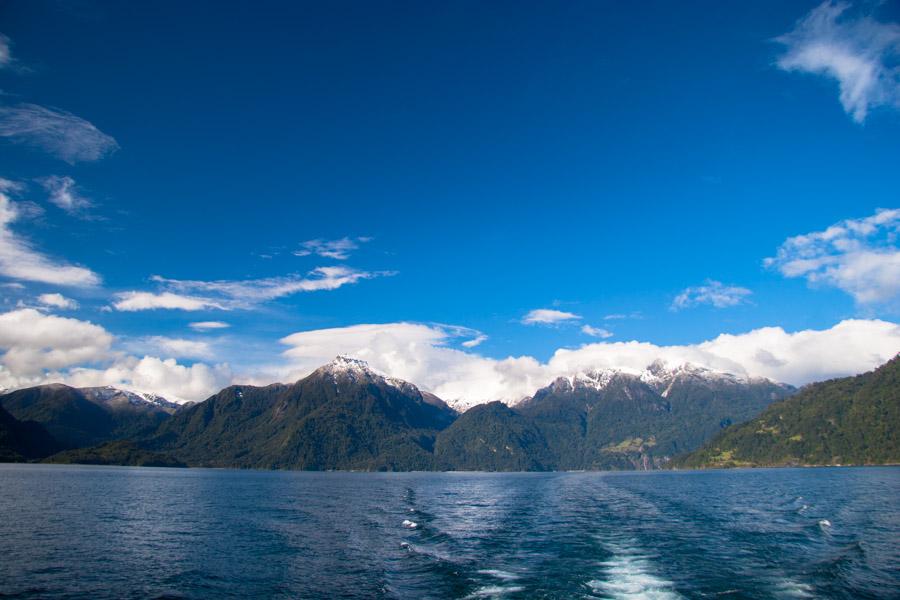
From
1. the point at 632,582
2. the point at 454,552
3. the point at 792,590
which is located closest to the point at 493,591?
the point at 632,582

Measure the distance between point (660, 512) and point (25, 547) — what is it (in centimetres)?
10189

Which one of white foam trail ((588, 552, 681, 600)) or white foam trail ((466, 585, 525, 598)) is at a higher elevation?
white foam trail ((588, 552, 681, 600))

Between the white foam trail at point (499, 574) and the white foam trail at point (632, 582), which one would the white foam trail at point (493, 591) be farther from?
the white foam trail at point (632, 582)

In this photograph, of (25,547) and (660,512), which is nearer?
→ (25,547)

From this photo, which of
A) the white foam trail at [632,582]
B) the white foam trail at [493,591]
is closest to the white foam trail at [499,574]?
the white foam trail at [493,591]

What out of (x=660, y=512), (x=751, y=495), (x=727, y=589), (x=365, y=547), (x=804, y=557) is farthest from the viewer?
(x=751, y=495)

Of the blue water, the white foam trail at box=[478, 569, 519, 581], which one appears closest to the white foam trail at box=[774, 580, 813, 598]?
the blue water

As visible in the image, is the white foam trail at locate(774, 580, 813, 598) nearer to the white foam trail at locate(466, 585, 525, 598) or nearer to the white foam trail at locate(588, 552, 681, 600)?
the white foam trail at locate(588, 552, 681, 600)

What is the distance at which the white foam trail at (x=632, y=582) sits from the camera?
153ft

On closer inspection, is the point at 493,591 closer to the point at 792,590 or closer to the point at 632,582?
the point at 632,582

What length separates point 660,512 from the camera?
107m

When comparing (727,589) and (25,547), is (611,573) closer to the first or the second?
(727,589)

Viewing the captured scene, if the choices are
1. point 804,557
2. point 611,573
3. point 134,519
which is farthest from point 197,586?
point 804,557

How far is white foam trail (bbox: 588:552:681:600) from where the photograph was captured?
4675 centimetres
